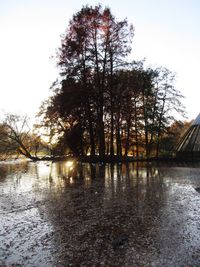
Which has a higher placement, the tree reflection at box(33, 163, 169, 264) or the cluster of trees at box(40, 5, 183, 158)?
the cluster of trees at box(40, 5, 183, 158)

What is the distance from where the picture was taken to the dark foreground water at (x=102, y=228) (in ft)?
16.4

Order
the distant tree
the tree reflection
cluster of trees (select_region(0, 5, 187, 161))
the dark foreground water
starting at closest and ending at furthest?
the dark foreground water < the tree reflection < cluster of trees (select_region(0, 5, 187, 161)) < the distant tree

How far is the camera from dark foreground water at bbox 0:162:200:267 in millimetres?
4988

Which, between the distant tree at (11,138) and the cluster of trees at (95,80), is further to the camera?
the distant tree at (11,138)

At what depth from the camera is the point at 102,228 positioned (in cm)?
668

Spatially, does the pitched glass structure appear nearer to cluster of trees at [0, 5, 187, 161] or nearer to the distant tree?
cluster of trees at [0, 5, 187, 161]

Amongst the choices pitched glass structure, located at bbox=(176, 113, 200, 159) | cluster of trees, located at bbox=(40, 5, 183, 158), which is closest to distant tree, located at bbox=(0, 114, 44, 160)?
cluster of trees, located at bbox=(40, 5, 183, 158)

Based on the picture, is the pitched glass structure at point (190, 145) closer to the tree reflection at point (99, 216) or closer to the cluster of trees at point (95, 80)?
the cluster of trees at point (95, 80)

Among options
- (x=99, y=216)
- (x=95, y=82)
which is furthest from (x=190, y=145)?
(x=99, y=216)

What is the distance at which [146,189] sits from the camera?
11883 mm

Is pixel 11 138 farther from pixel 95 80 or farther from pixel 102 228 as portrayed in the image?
pixel 102 228

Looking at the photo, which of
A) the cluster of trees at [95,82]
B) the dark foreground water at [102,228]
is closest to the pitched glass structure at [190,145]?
the cluster of trees at [95,82]

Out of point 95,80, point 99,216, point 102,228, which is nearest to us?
point 102,228

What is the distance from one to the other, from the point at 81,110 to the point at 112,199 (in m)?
20.1
